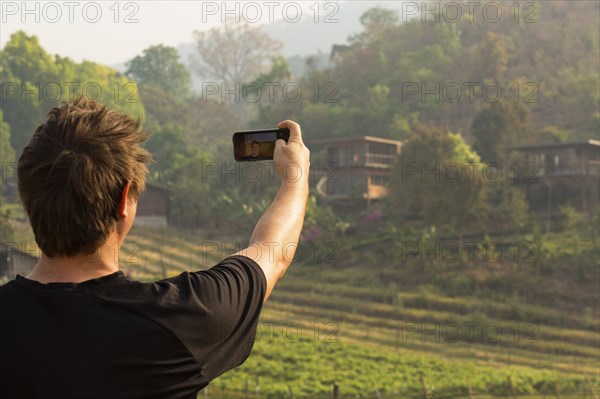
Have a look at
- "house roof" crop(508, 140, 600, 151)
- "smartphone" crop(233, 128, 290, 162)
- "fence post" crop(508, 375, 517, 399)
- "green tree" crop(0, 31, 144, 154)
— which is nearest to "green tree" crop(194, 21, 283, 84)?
"green tree" crop(0, 31, 144, 154)

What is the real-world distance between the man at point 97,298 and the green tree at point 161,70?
2782 inches

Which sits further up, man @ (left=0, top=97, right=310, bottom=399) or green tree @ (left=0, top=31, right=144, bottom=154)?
green tree @ (left=0, top=31, right=144, bottom=154)

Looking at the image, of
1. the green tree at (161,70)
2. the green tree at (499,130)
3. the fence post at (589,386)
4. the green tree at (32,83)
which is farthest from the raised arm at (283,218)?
the green tree at (161,70)

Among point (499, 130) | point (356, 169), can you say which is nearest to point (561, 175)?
point (499, 130)

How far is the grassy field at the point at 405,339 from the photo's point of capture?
18.3 meters

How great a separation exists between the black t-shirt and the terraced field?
43.2 ft

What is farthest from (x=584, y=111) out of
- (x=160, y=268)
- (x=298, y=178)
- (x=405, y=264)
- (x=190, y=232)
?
(x=298, y=178)

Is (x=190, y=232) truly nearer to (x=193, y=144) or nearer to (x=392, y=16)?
(x=193, y=144)

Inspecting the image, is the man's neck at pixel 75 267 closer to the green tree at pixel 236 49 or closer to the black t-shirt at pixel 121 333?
the black t-shirt at pixel 121 333

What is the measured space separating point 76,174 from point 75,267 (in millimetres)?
232

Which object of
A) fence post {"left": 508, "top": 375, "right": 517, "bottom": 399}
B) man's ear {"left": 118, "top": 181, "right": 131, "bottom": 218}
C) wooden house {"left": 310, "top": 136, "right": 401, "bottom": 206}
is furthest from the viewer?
wooden house {"left": 310, "top": 136, "right": 401, "bottom": 206}

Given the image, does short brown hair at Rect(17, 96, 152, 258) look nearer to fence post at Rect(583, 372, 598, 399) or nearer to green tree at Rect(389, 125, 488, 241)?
fence post at Rect(583, 372, 598, 399)

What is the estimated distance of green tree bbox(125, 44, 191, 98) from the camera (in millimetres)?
71750

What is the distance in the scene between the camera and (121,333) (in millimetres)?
1753
